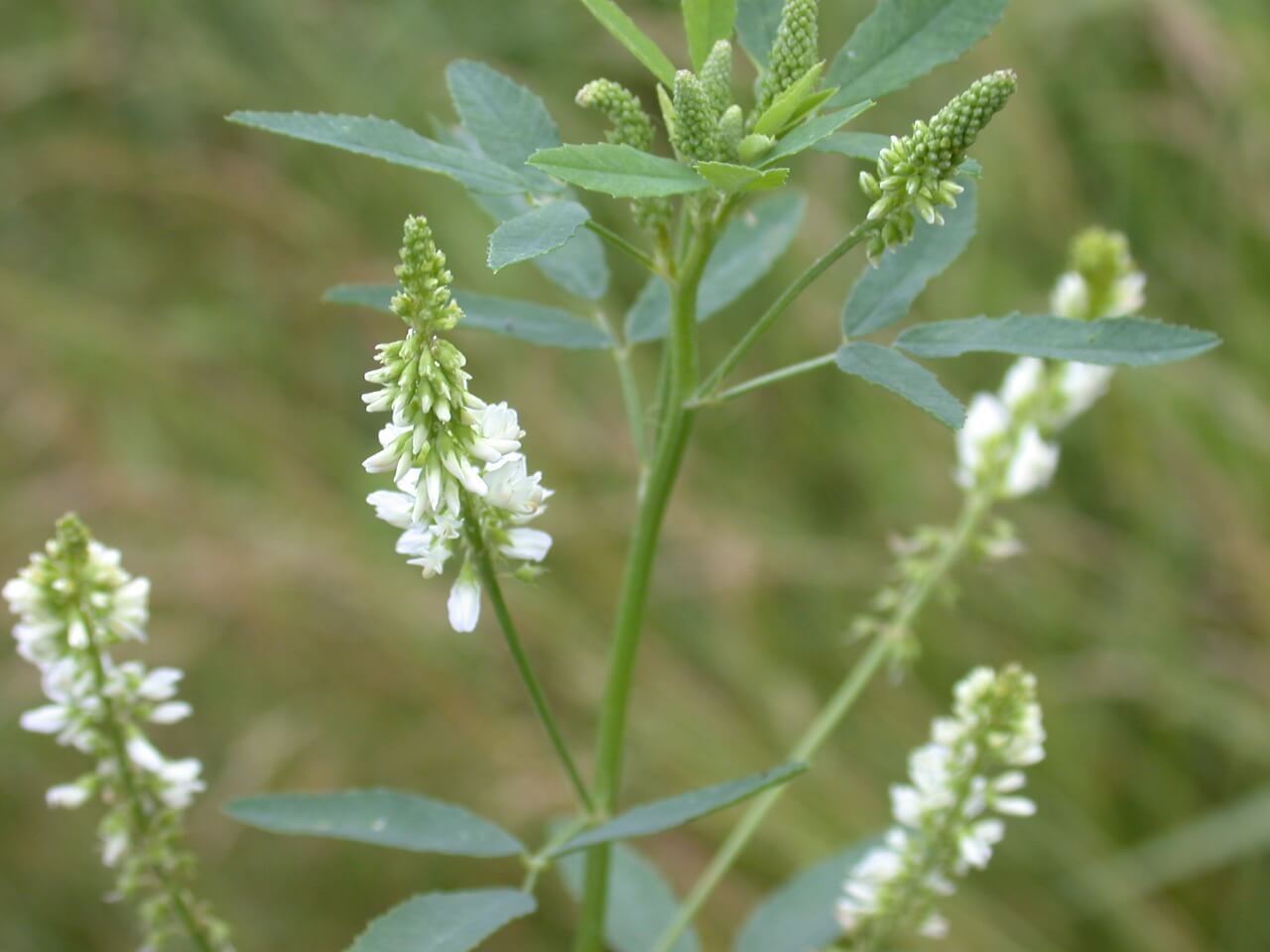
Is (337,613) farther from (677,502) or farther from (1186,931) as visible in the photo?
(1186,931)

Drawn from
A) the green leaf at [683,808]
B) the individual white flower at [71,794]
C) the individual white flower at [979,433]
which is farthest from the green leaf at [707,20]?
the individual white flower at [71,794]

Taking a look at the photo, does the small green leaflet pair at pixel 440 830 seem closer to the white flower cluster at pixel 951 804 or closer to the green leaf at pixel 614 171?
the white flower cluster at pixel 951 804

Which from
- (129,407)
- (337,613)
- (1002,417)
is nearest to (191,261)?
(129,407)

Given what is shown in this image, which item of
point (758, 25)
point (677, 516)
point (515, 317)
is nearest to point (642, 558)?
point (515, 317)

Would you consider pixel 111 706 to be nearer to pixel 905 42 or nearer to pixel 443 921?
pixel 443 921

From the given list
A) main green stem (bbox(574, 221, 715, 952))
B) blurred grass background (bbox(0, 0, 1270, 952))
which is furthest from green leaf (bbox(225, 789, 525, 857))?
blurred grass background (bbox(0, 0, 1270, 952))


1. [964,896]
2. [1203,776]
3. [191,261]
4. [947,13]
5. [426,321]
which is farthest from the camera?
[191,261]
